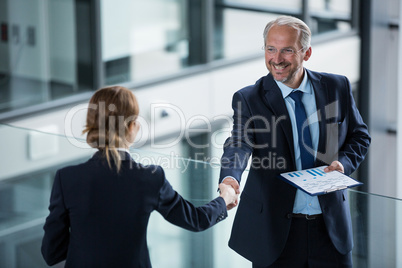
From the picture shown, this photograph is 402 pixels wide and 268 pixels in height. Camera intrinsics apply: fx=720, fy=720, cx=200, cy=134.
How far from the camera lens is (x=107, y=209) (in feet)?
8.63

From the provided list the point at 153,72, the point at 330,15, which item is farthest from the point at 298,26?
the point at 330,15

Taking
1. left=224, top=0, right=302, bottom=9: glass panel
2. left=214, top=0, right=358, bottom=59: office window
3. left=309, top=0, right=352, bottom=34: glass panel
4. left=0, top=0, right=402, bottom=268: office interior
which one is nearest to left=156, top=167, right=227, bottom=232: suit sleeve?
left=0, top=0, right=402, bottom=268: office interior

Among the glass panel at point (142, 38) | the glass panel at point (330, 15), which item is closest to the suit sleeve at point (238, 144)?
the glass panel at point (142, 38)

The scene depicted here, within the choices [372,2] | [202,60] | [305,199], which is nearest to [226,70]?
[202,60]

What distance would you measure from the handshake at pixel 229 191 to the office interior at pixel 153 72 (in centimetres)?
88

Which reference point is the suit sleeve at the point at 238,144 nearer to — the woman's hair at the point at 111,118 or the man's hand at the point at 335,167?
the man's hand at the point at 335,167

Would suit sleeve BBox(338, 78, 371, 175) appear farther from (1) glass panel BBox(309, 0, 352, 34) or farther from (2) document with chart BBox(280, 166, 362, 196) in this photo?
(1) glass panel BBox(309, 0, 352, 34)

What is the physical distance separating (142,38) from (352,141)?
21.5ft

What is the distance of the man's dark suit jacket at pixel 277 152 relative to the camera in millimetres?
2936

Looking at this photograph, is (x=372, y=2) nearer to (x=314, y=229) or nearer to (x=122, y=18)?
(x=122, y=18)

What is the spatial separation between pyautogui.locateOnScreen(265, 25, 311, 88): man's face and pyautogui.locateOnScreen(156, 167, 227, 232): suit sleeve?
599mm

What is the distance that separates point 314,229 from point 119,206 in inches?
33.4

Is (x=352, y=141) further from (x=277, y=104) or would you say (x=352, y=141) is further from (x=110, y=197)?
(x=110, y=197)

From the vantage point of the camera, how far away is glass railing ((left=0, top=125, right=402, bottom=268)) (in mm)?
3551
